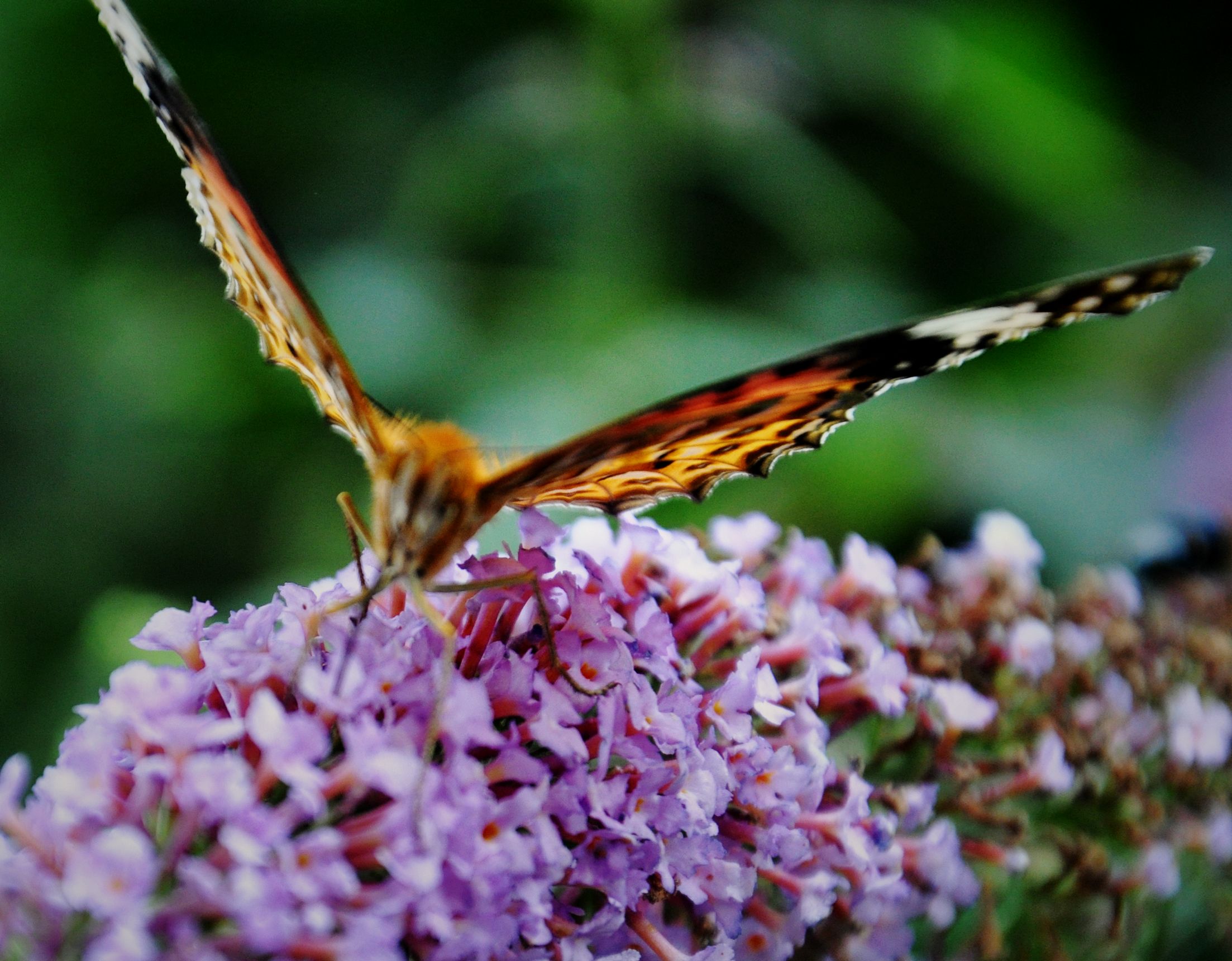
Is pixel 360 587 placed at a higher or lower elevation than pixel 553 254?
lower

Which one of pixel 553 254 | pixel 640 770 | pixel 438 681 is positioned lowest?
pixel 640 770

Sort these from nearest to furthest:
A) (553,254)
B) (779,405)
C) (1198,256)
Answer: (1198,256), (779,405), (553,254)

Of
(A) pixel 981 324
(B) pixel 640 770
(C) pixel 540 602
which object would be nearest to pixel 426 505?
(C) pixel 540 602

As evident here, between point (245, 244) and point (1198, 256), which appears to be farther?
point (245, 244)

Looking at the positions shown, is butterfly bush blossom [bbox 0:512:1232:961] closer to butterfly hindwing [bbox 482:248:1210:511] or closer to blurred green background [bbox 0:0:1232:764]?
butterfly hindwing [bbox 482:248:1210:511]

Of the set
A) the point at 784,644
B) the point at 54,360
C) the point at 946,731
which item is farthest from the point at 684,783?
the point at 54,360

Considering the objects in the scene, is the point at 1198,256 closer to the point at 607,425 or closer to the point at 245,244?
the point at 607,425

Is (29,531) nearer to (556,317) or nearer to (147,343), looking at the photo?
(147,343)
